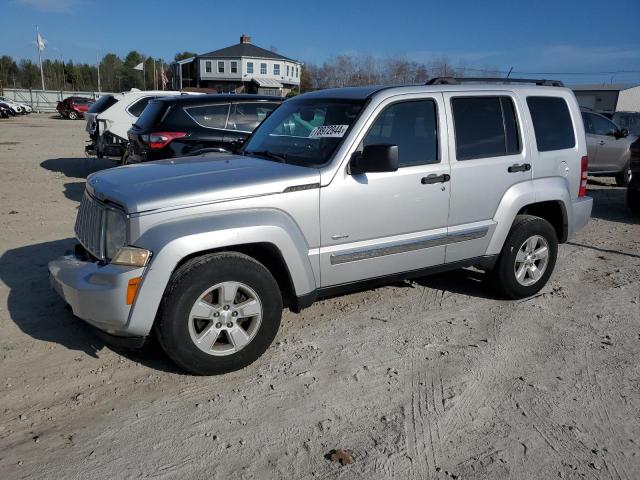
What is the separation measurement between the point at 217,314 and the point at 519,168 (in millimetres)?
2919

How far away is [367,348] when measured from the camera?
4.11m

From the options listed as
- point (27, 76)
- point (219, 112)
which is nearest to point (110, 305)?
point (219, 112)

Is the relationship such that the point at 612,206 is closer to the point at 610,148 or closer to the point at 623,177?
the point at 610,148

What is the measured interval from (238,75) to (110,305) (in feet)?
229

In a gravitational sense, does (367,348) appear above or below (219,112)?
below

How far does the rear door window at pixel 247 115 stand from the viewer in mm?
8859

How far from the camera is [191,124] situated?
8.58 meters

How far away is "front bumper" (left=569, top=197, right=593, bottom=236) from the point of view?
5305mm

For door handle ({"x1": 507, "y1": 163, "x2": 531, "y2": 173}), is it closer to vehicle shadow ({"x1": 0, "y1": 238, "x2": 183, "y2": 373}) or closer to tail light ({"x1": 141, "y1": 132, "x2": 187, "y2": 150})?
vehicle shadow ({"x1": 0, "y1": 238, "x2": 183, "y2": 373})

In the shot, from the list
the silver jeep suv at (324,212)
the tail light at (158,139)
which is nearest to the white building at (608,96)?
the tail light at (158,139)

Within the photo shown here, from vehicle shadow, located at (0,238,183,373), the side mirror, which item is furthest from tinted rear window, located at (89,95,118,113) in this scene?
the side mirror

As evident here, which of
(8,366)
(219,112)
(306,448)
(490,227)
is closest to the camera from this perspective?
(306,448)

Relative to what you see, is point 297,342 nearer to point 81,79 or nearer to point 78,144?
point 78,144

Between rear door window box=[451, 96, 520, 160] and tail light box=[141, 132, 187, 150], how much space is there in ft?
16.9
